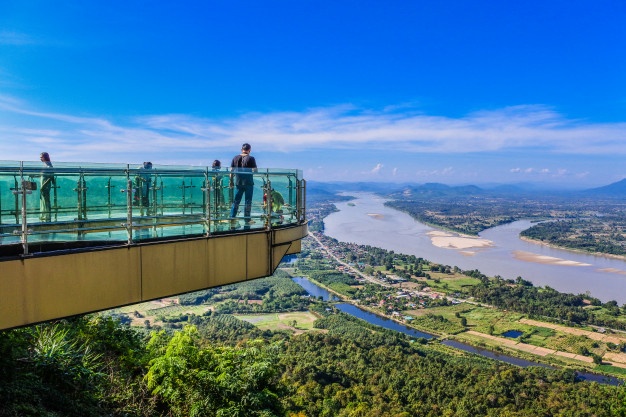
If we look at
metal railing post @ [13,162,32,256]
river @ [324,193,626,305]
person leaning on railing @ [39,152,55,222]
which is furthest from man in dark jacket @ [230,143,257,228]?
river @ [324,193,626,305]

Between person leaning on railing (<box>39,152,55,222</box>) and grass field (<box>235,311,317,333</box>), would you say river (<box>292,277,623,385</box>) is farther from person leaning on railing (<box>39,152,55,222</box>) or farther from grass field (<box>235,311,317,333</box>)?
person leaning on railing (<box>39,152,55,222</box>)

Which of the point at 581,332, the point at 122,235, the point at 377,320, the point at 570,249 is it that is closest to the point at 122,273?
the point at 122,235

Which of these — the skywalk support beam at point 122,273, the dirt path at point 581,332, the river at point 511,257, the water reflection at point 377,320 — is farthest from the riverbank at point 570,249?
the skywalk support beam at point 122,273

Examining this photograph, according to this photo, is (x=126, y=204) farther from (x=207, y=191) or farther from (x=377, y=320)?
(x=377, y=320)

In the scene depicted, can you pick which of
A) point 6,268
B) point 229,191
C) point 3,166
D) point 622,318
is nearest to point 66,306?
point 6,268

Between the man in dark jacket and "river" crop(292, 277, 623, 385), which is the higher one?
the man in dark jacket
